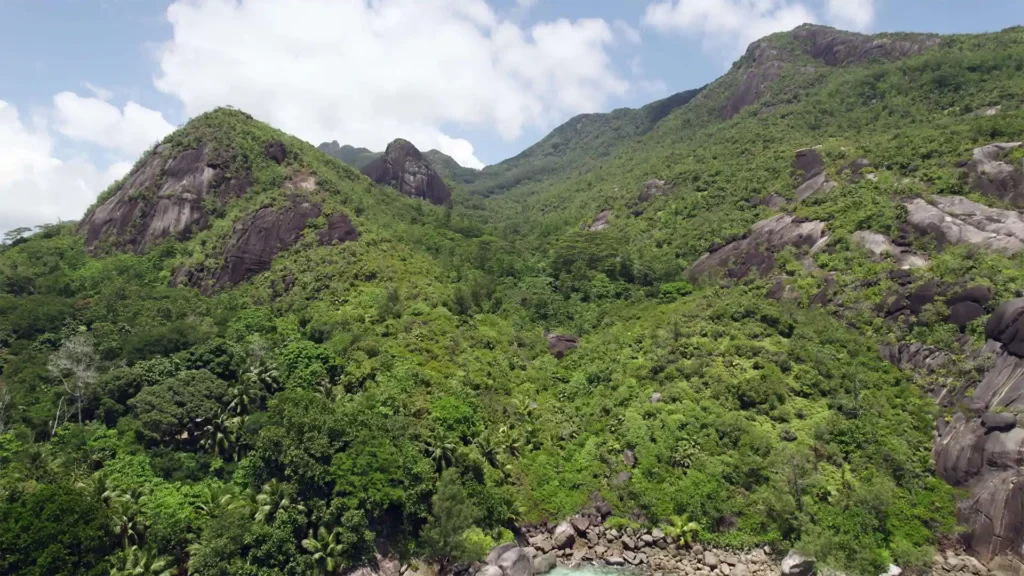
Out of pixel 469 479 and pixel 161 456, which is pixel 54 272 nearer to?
pixel 161 456

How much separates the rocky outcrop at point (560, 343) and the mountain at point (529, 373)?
28cm

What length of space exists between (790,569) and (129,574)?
39.6 meters

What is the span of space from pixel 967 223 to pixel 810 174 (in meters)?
25.7

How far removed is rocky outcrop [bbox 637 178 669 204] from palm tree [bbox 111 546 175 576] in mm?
86333

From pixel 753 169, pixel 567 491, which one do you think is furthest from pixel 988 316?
pixel 753 169

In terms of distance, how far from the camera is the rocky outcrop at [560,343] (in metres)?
63.7

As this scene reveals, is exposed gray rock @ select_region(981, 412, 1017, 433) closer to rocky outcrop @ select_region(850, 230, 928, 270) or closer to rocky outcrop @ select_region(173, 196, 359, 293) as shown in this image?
rocky outcrop @ select_region(850, 230, 928, 270)

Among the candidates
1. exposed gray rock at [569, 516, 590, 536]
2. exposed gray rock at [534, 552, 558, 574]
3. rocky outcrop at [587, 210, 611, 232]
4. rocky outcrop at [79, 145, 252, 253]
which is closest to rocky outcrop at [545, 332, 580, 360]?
exposed gray rock at [569, 516, 590, 536]

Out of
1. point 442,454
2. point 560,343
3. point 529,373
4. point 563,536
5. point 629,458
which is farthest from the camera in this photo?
point 560,343

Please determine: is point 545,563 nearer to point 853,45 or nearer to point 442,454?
point 442,454

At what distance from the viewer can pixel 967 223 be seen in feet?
181

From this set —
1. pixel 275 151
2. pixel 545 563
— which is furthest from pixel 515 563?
pixel 275 151

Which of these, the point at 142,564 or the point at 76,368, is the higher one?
the point at 76,368

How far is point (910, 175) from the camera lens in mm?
67125
